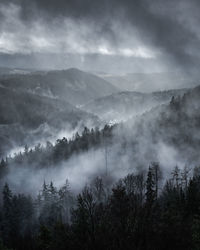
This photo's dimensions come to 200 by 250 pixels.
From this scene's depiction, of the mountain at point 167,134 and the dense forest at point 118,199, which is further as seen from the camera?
the mountain at point 167,134

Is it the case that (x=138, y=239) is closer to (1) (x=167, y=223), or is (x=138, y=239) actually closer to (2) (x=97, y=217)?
(1) (x=167, y=223)

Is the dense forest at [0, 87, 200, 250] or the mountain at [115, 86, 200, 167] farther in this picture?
the mountain at [115, 86, 200, 167]

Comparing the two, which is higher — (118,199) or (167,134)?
(167,134)

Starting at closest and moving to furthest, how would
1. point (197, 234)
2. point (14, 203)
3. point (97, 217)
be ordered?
point (197, 234), point (97, 217), point (14, 203)

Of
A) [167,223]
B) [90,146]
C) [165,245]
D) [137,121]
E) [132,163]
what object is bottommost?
[165,245]

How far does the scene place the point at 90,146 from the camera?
541ft

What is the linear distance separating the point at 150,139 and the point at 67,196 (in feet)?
216

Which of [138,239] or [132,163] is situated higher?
[132,163]

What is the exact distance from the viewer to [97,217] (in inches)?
1416

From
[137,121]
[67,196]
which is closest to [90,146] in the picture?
[137,121]

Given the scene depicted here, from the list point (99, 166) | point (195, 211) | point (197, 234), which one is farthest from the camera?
point (99, 166)

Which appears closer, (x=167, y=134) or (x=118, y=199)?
(x=118, y=199)

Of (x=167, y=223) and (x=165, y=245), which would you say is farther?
(x=167, y=223)

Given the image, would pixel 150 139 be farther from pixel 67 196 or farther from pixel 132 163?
pixel 67 196
